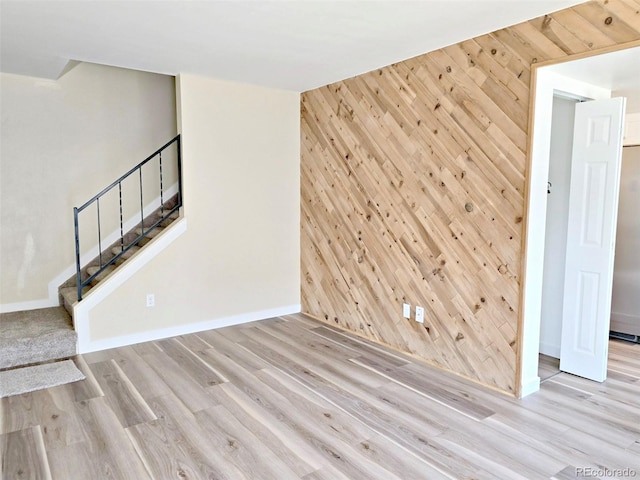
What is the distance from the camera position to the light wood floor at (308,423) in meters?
2.11

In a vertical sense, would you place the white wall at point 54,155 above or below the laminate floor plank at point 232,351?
above

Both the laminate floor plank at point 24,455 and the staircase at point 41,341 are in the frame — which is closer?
the laminate floor plank at point 24,455

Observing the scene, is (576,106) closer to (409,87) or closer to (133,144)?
(409,87)

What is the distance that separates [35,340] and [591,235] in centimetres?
433

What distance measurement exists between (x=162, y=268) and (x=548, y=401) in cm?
326

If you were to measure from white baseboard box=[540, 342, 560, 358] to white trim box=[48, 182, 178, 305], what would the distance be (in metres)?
4.14

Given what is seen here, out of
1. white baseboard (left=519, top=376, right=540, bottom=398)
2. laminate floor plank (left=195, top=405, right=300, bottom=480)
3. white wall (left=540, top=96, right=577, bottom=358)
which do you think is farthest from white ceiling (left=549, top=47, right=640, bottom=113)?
laminate floor plank (left=195, top=405, right=300, bottom=480)

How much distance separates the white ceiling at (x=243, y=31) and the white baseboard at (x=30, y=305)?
2188 millimetres

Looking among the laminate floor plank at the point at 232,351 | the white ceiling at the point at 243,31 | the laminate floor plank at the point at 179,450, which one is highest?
the white ceiling at the point at 243,31

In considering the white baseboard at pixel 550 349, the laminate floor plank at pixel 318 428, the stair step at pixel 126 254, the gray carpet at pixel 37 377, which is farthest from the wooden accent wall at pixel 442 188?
the gray carpet at pixel 37 377

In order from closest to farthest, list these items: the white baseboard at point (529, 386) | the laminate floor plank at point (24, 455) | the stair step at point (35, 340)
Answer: the laminate floor plank at point (24, 455) < the white baseboard at point (529, 386) < the stair step at point (35, 340)

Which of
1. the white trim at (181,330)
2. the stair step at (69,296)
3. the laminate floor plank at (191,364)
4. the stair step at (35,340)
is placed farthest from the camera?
the stair step at (69,296)

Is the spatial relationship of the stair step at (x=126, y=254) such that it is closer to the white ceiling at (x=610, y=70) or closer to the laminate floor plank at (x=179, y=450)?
the laminate floor plank at (x=179, y=450)

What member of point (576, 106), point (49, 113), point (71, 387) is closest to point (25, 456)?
point (71, 387)
